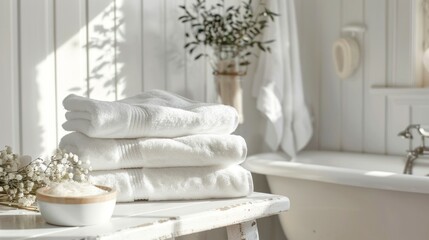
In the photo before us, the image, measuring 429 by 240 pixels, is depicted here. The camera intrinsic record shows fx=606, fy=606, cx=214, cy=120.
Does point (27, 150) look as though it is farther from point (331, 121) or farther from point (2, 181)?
point (331, 121)

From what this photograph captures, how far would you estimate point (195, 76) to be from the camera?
2.29 meters

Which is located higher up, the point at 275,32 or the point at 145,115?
the point at 275,32

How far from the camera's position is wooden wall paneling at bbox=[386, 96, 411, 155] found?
251 centimetres

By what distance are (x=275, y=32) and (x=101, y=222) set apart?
1.58 meters

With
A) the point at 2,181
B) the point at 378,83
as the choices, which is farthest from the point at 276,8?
the point at 2,181

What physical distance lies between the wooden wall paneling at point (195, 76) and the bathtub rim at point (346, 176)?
32 cm

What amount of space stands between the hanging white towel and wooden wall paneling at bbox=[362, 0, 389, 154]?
0.26 m

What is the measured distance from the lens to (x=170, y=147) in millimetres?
1273

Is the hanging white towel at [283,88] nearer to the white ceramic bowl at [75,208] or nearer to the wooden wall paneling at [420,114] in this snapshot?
the wooden wall paneling at [420,114]

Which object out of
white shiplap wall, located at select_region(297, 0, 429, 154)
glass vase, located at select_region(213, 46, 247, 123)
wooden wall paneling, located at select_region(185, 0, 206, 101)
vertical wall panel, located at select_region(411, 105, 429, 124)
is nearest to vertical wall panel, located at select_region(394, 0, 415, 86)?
white shiplap wall, located at select_region(297, 0, 429, 154)

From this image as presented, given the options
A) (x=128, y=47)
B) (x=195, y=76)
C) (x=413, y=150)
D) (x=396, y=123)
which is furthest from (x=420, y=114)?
(x=128, y=47)

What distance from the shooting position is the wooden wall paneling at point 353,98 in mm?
2672

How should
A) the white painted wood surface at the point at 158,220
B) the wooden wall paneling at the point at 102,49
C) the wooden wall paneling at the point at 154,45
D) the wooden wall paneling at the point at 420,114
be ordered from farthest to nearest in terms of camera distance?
the wooden wall paneling at the point at 420,114 → the wooden wall paneling at the point at 154,45 → the wooden wall paneling at the point at 102,49 → the white painted wood surface at the point at 158,220

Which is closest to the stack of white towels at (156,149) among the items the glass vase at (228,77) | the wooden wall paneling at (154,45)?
the wooden wall paneling at (154,45)
